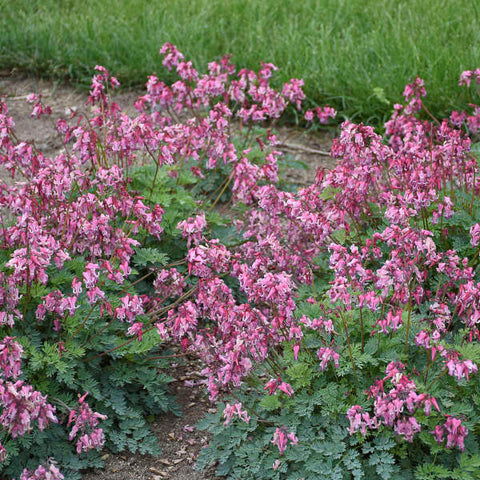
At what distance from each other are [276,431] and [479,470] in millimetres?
862

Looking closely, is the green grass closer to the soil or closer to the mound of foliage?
the soil

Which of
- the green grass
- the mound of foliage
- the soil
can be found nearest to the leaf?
the mound of foliage

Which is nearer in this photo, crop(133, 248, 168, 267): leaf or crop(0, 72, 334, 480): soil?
crop(0, 72, 334, 480): soil

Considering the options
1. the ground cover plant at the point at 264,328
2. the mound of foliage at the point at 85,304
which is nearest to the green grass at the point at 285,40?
the ground cover plant at the point at 264,328

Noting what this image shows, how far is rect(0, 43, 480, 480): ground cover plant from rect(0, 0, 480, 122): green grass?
205 centimetres

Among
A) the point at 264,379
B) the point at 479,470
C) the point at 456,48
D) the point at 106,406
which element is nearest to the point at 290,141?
the point at 456,48

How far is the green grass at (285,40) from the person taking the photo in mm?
6461

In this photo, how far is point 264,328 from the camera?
3.33m

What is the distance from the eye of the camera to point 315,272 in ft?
15.3

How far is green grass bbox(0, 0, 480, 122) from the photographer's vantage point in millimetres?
6461

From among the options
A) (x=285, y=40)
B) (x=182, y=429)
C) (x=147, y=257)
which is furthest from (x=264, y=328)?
(x=285, y=40)

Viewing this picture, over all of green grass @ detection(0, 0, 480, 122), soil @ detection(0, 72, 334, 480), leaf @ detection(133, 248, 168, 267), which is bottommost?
soil @ detection(0, 72, 334, 480)

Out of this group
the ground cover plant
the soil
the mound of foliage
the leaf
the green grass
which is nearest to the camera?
the ground cover plant

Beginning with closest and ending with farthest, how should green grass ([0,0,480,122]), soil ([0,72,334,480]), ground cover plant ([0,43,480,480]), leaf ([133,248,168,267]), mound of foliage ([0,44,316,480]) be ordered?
ground cover plant ([0,43,480,480]) → mound of foliage ([0,44,316,480]) → soil ([0,72,334,480]) → leaf ([133,248,168,267]) → green grass ([0,0,480,122])
